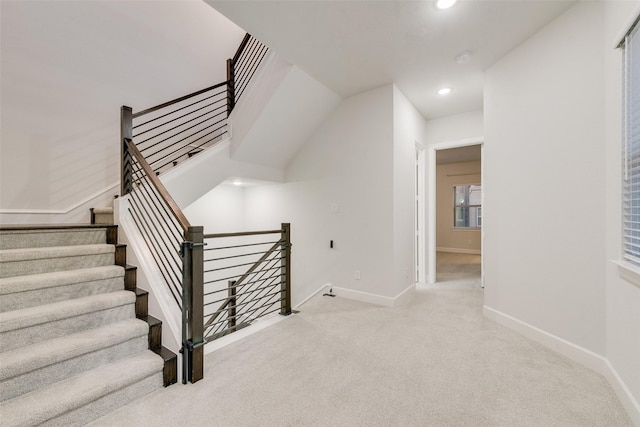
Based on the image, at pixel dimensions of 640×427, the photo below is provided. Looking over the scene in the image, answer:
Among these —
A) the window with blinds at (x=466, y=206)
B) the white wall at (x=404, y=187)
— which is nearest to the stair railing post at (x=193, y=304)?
the white wall at (x=404, y=187)

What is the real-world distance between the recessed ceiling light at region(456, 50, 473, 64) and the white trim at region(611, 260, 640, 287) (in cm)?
219

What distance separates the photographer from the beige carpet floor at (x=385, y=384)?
4.83 feet

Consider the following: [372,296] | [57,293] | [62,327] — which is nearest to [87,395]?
[62,327]

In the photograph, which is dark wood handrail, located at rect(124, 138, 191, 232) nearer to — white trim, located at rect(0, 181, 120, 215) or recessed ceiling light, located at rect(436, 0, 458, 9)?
white trim, located at rect(0, 181, 120, 215)

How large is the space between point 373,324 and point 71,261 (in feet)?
9.20

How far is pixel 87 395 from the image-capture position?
1.43 m

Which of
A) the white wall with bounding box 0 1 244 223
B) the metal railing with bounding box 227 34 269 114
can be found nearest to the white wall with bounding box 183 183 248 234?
the white wall with bounding box 0 1 244 223

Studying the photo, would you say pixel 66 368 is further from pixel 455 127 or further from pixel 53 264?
pixel 455 127

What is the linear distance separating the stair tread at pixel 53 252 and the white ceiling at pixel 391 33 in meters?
2.28

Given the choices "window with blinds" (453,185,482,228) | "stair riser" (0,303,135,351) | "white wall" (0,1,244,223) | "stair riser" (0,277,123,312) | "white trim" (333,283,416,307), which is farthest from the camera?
"window with blinds" (453,185,482,228)

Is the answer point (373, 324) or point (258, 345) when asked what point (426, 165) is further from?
point (258, 345)

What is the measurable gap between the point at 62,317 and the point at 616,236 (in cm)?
370

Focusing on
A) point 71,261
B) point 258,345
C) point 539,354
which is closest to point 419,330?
point 539,354

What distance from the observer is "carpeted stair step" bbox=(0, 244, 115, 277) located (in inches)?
72.9
